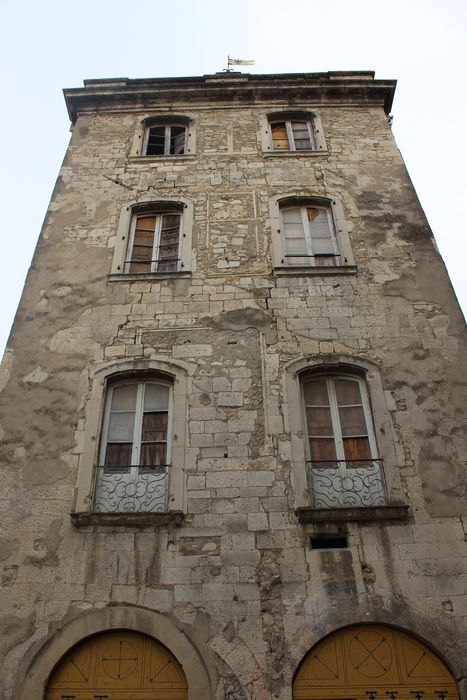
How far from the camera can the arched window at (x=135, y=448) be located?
24.8 ft

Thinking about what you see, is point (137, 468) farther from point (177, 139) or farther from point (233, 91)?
point (233, 91)

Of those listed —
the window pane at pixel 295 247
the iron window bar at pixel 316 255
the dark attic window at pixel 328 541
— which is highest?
the window pane at pixel 295 247

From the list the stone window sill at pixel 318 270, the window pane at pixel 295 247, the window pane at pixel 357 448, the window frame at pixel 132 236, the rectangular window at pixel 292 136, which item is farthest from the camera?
the rectangular window at pixel 292 136

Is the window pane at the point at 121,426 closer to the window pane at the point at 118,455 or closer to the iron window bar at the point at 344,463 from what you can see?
the window pane at the point at 118,455

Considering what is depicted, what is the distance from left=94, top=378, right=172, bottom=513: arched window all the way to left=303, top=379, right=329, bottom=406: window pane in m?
1.94

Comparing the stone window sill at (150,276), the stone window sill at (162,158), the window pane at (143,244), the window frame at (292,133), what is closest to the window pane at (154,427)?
the stone window sill at (150,276)

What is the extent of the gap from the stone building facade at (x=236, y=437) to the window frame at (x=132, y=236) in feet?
0.16

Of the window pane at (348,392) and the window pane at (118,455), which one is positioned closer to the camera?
the window pane at (118,455)

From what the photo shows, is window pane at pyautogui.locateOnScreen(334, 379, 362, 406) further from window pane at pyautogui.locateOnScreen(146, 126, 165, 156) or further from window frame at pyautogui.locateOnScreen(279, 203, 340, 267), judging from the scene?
window pane at pyautogui.locateOnScreen(146, 126, 165, 156)

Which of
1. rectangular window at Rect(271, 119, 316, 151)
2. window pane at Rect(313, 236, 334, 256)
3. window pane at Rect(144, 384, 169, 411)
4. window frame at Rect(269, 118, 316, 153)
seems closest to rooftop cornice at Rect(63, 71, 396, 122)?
window frame at Rect(269, 118, 316, 153)

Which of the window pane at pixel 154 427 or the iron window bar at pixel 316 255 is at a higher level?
the iron window bar at pixel 316 255

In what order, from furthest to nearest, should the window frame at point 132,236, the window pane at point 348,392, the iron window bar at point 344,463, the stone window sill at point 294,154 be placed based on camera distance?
the stone window sill at point 294,154, the window frame at point 132,236, the window pane at point 348,392, the iron window bar at point 344,463

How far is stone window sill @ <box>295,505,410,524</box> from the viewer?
7180mm

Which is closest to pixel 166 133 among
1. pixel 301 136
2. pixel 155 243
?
pixel 301 136
